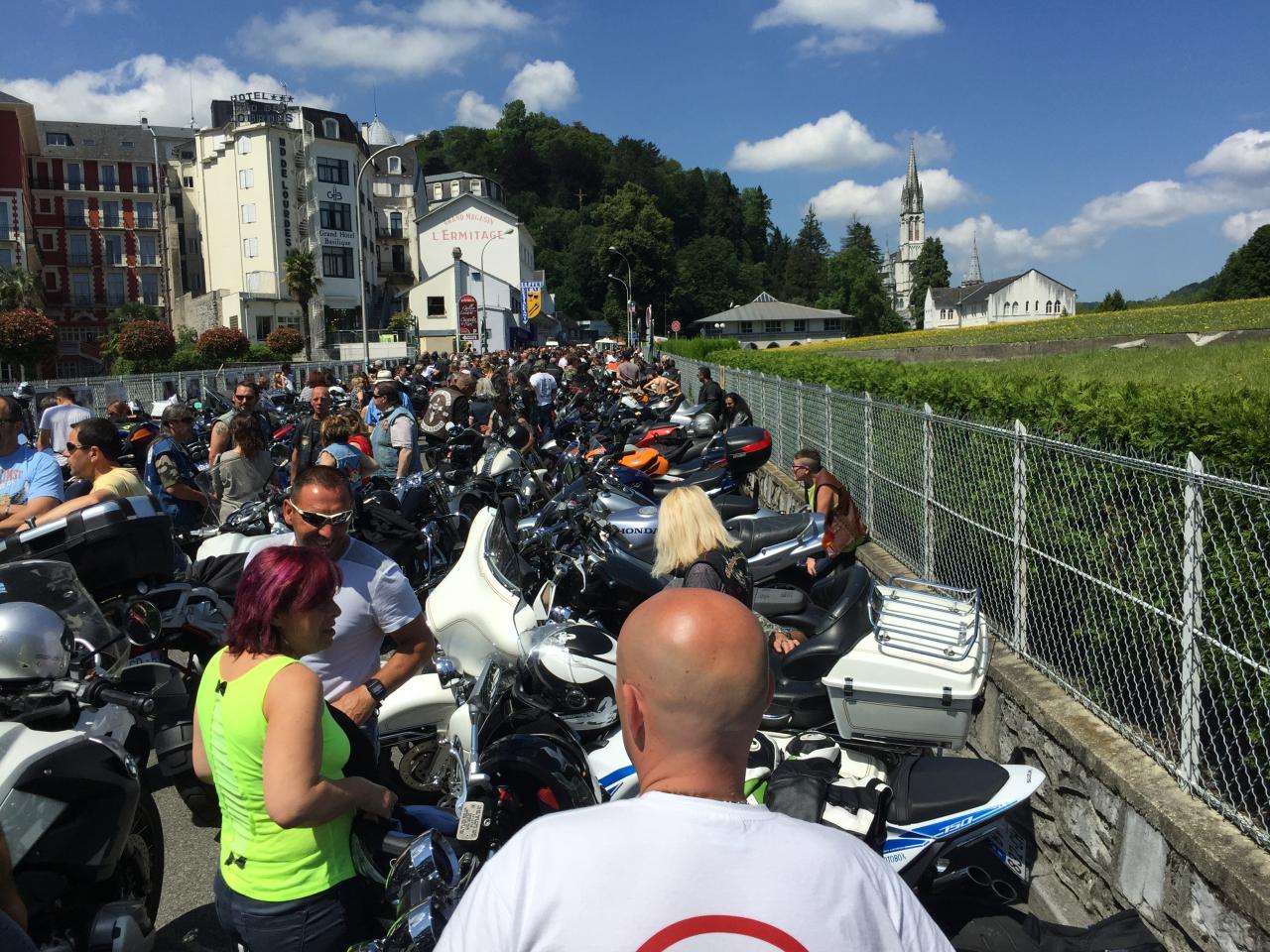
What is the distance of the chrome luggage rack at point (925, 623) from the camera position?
4188 millimetres

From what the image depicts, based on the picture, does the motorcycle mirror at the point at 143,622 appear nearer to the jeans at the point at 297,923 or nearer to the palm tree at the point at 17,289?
the jeans at the point at 297,923

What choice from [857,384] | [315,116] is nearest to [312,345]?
[315,116]

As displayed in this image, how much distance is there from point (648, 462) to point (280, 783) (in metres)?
8.91

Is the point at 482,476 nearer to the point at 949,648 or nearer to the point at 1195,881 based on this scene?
the point at 949,648

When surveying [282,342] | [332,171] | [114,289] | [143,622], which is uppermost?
[332,171]

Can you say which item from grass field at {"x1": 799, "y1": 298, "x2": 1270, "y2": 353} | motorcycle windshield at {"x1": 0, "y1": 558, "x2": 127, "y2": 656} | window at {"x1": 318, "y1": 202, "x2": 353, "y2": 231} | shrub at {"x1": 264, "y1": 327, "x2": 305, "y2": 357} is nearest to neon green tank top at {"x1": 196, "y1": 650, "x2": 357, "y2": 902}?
motorcycle windshield at {"x1": 0, "y1": 558, "x2": 127, "y2": 656}

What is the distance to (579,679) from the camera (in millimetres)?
3684

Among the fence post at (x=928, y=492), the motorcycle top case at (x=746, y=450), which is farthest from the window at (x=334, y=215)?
the fence post at (x=928, y=492)

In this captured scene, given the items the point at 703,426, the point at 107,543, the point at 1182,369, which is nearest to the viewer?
the point at 107,543

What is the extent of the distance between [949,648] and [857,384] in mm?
8158

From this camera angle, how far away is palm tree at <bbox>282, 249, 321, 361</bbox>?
213ft

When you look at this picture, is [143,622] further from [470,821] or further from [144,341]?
[144,341]

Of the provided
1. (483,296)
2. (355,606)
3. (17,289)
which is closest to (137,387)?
(355,606)

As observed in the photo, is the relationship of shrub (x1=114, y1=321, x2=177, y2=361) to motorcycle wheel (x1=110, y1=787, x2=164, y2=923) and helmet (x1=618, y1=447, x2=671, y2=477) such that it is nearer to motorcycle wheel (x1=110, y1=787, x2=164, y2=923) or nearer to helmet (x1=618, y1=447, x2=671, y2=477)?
helmet (x1=618, y1=447, x2=671, y2=477)
